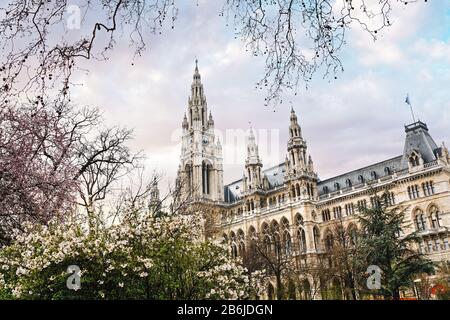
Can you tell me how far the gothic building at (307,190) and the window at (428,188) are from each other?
19mm

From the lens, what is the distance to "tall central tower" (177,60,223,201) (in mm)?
68688

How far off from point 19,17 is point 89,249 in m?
8.31

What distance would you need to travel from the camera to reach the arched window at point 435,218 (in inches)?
1613

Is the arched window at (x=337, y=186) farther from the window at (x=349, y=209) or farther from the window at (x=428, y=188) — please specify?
the window at (x=428, y=188)

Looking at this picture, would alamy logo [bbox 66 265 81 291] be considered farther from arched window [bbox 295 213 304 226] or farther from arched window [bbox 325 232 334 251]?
arched window [bbox 295 213 304 226]

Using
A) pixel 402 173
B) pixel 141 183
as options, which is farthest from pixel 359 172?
pixel 141 183

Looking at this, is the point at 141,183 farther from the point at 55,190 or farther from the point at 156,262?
the point at 55,190

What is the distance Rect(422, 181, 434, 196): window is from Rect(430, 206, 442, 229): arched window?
5.13 feet

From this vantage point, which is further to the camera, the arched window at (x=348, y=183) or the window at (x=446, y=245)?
the arched window at (x=348, y=183)

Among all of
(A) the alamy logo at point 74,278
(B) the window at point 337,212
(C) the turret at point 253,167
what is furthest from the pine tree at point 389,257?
(C) the turret at point 253,167

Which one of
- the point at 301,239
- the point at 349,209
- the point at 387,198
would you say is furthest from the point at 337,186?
the point at 387,198

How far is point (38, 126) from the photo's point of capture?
1055cm

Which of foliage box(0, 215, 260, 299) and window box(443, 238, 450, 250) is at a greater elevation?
window box(443, 238, 450, 250)

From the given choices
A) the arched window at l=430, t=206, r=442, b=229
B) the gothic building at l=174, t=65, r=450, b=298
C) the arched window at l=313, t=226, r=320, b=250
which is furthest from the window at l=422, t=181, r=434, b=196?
the arched window at l=313, t=226, r=320, b=250
